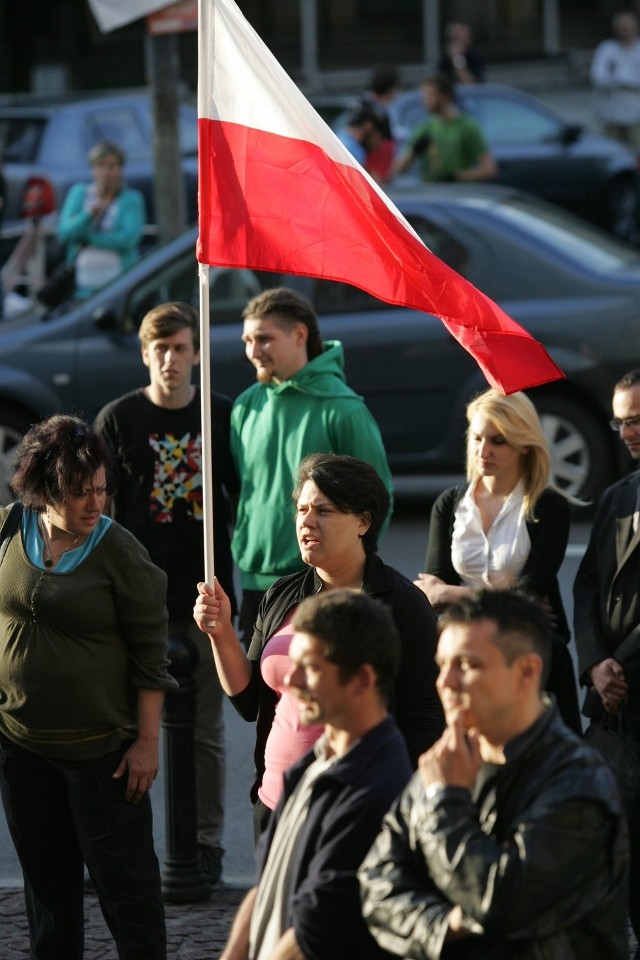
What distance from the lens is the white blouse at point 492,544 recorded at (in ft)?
18.4

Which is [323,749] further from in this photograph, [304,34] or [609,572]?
[304,34]

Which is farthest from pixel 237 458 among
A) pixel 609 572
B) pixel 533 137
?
pixel 533 137

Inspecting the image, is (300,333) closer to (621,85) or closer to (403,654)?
(403,654)

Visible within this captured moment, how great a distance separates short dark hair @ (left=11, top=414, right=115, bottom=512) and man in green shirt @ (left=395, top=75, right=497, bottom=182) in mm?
11779

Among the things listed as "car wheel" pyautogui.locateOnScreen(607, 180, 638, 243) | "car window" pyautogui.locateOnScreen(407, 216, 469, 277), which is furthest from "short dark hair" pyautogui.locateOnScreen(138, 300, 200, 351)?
"car wheel" pyautogui.locateOnScreen(607, 180, 638, 243)

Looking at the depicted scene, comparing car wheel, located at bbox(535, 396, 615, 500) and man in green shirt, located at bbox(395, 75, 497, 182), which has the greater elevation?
man in green shirt, located at bbox(395, 75, 497, 182)

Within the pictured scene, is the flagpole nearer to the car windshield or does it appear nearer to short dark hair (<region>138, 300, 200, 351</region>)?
short dark hair (<region>138, 300, 200, 351</region>)

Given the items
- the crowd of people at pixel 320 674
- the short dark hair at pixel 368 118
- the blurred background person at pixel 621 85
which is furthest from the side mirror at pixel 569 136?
the crowd of people at pixel 320 674

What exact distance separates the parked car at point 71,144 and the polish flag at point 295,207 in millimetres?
12236

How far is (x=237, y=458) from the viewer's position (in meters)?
6.49

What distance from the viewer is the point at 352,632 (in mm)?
3574

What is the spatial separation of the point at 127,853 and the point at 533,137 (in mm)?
16859

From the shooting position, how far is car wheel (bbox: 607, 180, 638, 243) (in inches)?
782

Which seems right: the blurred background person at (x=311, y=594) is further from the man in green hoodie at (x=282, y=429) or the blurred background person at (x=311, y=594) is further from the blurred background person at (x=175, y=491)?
the blurred background person at (x=175, y=491)
